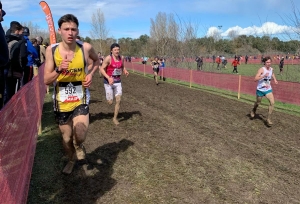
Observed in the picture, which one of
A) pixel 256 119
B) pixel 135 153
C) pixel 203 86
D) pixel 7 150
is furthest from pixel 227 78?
pixel 7 150

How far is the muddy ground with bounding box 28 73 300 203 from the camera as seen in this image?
4230 mm

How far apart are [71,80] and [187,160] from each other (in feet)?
8.26

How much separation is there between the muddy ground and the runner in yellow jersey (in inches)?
33.8

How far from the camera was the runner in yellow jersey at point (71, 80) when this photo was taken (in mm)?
4090

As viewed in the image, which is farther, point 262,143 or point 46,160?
point 262,143

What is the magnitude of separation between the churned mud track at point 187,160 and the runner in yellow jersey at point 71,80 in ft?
2.82

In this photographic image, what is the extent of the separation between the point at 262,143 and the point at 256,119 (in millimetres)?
2710

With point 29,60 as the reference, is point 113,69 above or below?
below

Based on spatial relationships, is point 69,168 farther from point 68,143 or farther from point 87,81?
point 87,81

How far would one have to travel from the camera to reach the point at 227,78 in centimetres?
1666

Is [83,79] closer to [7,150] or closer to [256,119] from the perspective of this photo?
[7,150]

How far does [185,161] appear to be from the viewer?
17.9ft

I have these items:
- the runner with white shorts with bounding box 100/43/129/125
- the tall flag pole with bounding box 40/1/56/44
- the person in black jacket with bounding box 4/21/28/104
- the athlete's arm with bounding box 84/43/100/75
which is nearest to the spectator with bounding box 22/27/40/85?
the person in black jacket with bounding box 4/21/28/104

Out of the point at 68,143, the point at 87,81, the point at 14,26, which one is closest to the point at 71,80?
the point at 87,81
